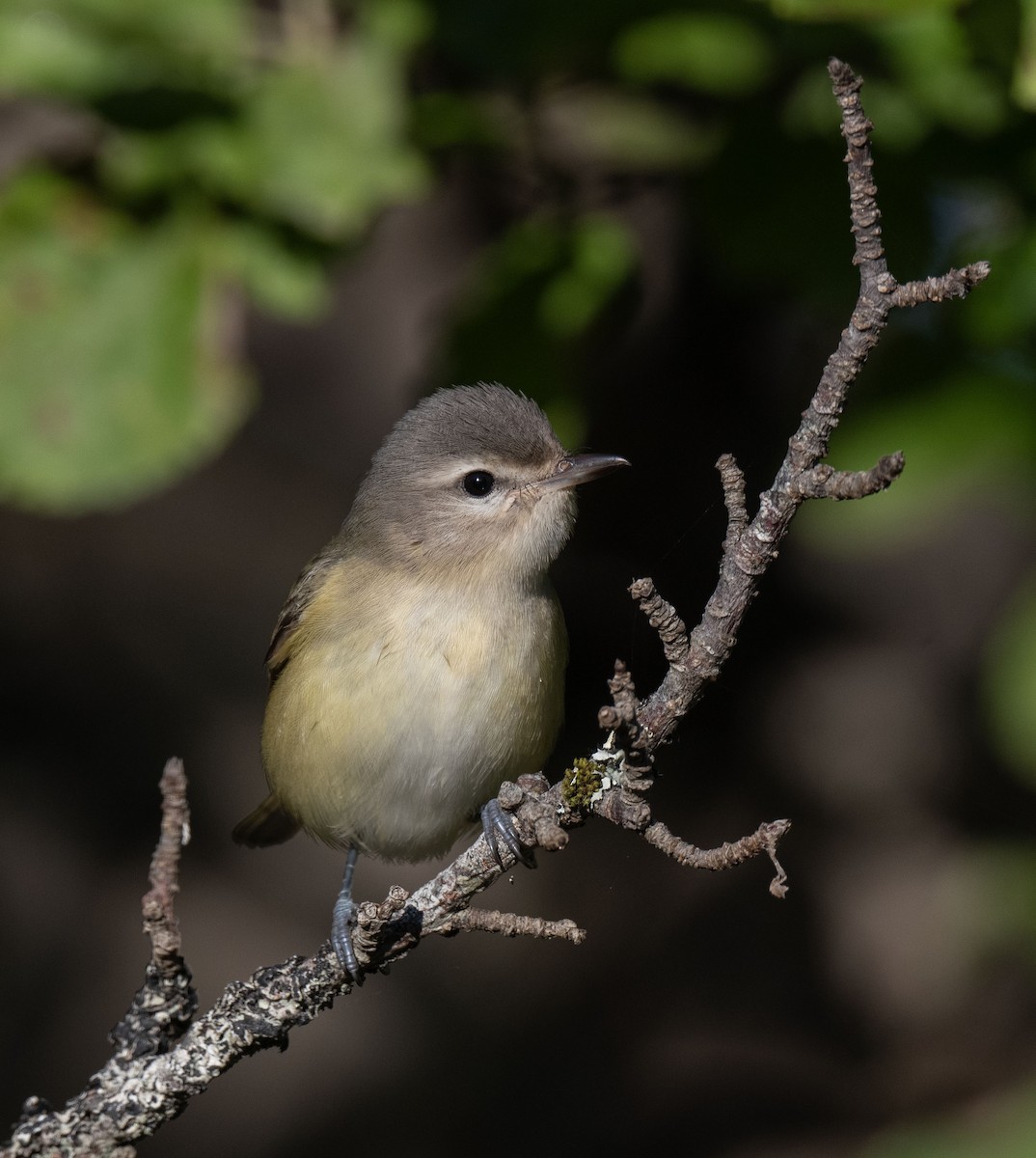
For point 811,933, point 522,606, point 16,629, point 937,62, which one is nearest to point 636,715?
point 522,606

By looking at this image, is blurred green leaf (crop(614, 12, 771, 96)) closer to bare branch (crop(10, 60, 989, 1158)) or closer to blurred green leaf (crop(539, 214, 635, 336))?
blurred green leaf (crop(539, 214, 635, 336))

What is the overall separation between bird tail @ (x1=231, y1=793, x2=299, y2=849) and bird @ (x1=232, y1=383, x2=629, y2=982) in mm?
393

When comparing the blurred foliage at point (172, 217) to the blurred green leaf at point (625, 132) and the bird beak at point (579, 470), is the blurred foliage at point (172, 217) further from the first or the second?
the bird beak at point (579, 470)

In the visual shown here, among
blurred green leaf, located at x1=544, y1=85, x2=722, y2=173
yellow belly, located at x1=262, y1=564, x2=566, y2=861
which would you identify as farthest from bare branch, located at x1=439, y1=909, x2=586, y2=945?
blurred green leaf, located at x1=544, y1=85, x2=722, y2=173

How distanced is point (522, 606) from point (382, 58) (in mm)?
1465

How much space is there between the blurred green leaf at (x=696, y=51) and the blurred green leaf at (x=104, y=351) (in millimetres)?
1227

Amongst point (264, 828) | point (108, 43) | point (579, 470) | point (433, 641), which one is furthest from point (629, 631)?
point (108, 43)

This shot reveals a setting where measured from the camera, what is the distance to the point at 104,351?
3.59 m

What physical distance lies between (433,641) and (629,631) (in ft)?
5.90

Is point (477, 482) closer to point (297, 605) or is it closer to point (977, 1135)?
point (297, 605)

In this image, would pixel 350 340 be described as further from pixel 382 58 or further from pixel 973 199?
pixel 973 199

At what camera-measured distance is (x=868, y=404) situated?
3.47m

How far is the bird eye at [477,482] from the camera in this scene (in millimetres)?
3605

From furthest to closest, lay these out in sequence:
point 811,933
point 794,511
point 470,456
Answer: point 811,933, point 470,456, point 794,511
